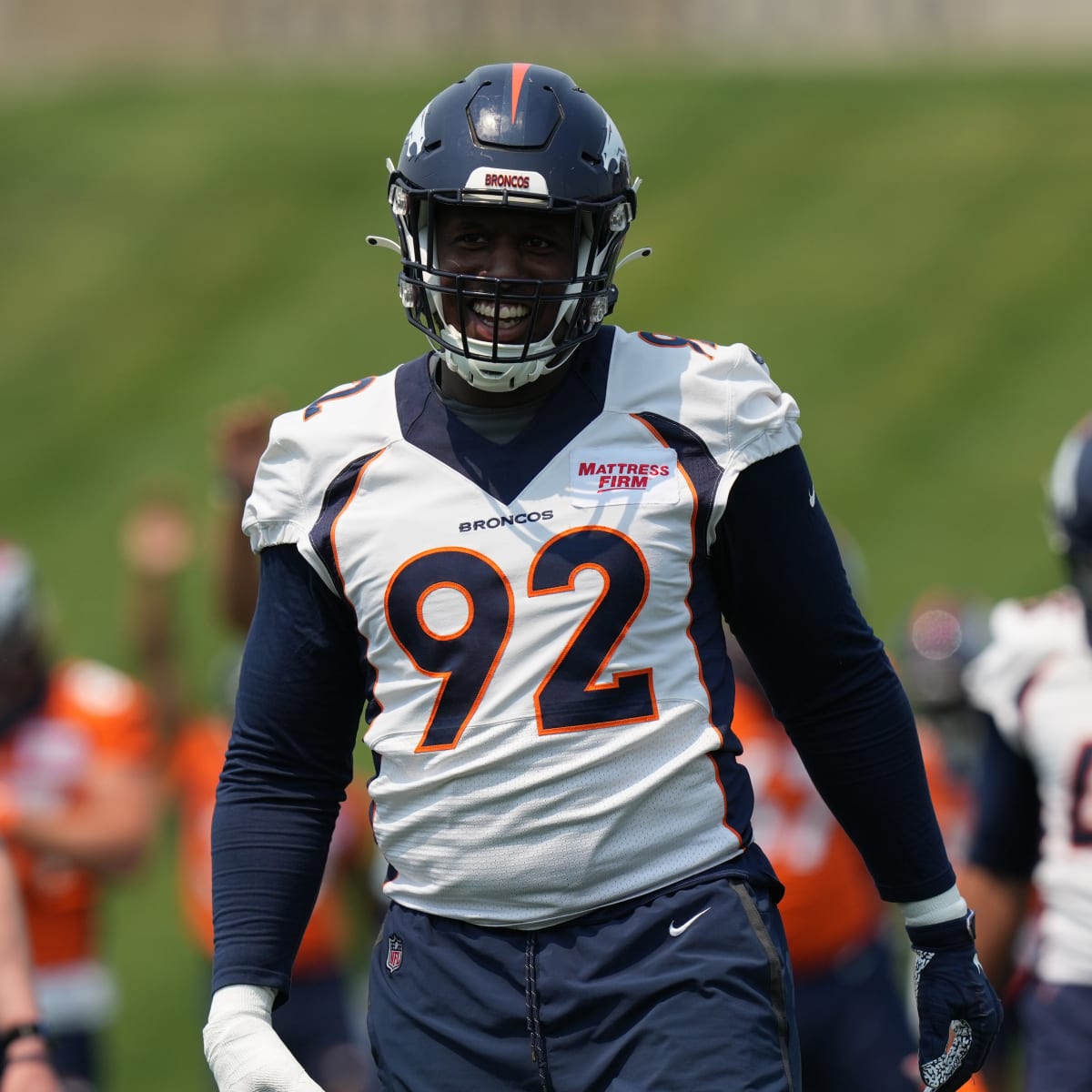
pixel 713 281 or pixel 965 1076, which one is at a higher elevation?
pixel 713 281

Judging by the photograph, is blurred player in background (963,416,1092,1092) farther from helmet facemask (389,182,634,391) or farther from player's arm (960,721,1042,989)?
helmet facemask (389,182,634,391)

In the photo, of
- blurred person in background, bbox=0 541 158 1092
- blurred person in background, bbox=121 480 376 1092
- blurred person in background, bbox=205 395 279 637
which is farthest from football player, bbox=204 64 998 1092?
blurred person in background, bbox=121 480 376 1092

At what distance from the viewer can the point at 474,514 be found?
3.22 m

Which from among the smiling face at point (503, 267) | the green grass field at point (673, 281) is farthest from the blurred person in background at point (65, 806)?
the green grass field at point (673, 281)

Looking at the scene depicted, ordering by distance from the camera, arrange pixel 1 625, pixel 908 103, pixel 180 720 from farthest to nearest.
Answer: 1. pixel 908 103
2. pixel 180 720
3. pixel 1 625

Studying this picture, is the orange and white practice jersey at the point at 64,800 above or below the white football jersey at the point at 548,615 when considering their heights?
below

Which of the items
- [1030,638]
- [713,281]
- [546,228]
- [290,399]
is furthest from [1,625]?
[713,281]

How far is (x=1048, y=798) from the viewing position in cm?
464

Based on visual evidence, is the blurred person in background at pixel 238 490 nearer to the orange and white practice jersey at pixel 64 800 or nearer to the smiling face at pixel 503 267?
the orange and white practice jersey at pixel 64 800

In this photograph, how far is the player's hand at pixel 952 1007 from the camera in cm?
A: 339

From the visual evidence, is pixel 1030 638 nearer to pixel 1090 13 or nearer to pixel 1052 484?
pixel 1052 484

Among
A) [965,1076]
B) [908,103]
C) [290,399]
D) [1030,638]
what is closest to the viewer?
[965,1076]

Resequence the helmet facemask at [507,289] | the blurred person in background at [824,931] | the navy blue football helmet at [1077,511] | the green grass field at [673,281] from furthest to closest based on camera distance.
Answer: the green grass field at [673,281] < the blurred person in background at [824,931] < the navy blue football helmet at [1077,511] < the helmet facemask at [507,289]

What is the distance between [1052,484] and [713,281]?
13.4m
